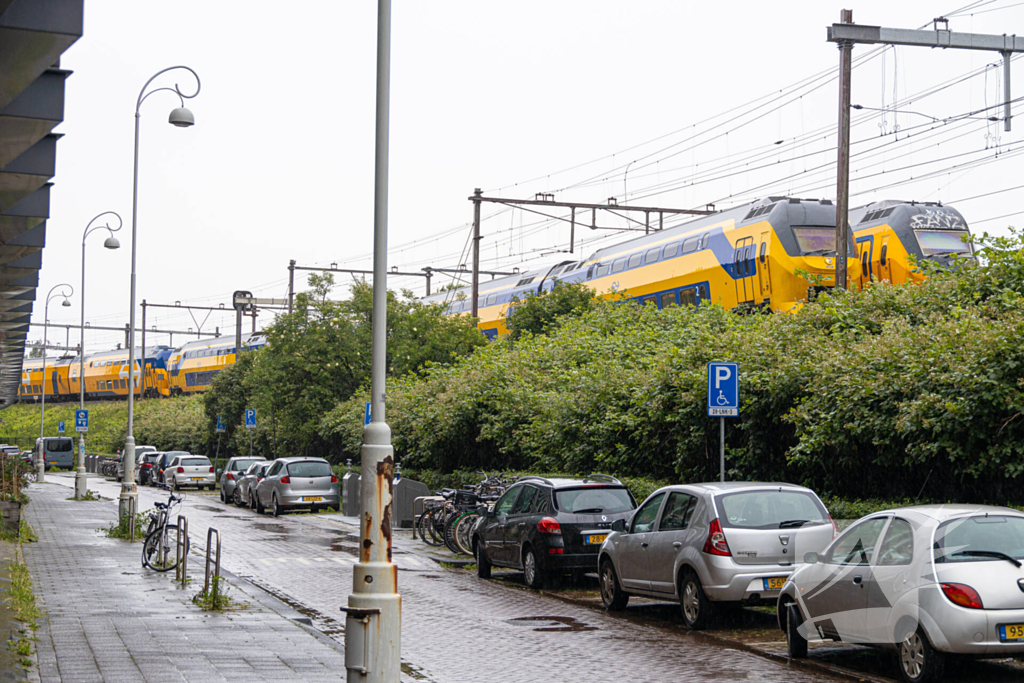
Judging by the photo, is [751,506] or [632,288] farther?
[632,288]

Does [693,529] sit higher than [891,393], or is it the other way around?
[891,393]

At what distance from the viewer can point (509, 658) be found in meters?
10.7

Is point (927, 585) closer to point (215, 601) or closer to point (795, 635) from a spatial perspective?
point (795, 635)

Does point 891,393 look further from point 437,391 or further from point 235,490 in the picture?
point 235,490

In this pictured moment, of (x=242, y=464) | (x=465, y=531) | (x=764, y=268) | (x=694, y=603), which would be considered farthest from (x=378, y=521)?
(x=242, y=464)

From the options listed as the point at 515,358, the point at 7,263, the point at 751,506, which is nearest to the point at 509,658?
the point at 751,506

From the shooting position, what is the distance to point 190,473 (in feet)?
154

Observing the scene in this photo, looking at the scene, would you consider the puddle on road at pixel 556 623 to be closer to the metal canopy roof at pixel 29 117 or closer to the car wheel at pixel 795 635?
the car wheel at pixel 795 635

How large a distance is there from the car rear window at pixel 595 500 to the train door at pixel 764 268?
14.4 m

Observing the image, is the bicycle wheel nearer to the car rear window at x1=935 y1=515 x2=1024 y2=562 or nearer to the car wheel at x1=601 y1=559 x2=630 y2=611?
the car wheel at x1=601 y1=559 x2=630 y2=611

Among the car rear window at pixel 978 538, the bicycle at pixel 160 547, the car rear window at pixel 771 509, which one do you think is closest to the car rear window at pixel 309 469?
the bicycle at pixel 160 547

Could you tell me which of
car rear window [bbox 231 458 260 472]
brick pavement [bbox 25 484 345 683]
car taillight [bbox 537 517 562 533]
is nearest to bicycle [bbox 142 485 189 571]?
brick pavement [bbox 25 484 345 683]

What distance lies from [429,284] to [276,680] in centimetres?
5712

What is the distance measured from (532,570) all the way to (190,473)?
3360cm
